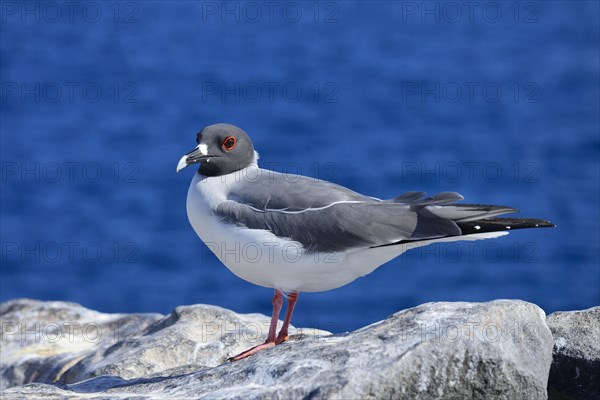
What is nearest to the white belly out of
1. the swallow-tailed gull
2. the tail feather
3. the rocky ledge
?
the swallow-tailed gull

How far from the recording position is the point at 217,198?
957cm

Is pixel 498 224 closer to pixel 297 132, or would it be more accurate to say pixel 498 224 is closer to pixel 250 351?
pixel 250 351

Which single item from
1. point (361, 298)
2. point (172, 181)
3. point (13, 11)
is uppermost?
point (13, 11)

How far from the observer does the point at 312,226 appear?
366 inches

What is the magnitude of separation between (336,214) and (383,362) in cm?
209

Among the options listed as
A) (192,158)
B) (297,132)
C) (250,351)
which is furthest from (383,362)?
(297,132)

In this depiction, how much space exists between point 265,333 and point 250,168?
75.7 inches

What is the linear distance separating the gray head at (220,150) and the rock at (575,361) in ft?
10.5

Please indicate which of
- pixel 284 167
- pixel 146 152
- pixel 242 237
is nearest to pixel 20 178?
pixel 146 152

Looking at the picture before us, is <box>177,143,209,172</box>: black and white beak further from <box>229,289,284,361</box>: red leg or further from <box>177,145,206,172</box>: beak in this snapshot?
<box>229,289,284,361</box>: red leg

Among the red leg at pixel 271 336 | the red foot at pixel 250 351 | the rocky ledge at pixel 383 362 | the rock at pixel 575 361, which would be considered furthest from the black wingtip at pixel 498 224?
the red foot at pixel 250 351

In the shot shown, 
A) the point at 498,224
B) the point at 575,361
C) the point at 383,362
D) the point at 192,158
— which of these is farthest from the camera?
the point at 192,158

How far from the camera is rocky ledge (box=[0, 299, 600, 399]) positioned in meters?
7.54

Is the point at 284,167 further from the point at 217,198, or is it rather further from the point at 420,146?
the point at 217,198
